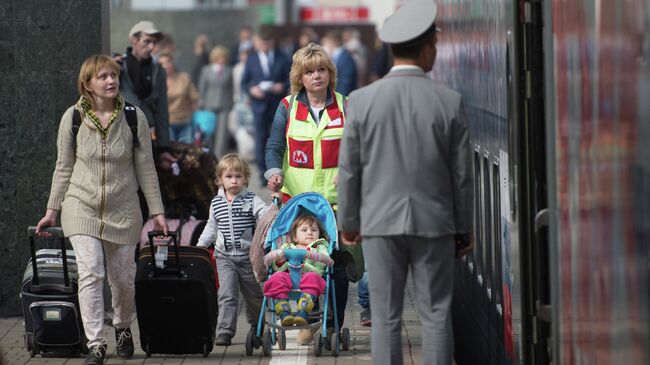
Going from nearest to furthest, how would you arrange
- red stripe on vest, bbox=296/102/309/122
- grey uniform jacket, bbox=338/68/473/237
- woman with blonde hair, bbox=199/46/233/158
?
grey uniform jacket, bbox=338/68/473/237, red stripe on vest, bbox=296/102/309/122, woman with blonde hair, bbox=199/46/233/158

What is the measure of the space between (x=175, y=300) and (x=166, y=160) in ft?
8.99

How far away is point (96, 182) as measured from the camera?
8.41 m

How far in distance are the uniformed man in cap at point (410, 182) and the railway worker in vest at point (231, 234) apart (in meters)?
2.64

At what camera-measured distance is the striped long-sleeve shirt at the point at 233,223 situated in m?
8.93

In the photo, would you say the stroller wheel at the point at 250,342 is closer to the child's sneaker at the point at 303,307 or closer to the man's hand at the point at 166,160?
the child's sneaker at the point at 303,307

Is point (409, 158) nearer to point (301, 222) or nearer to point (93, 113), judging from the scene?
point (301, 222)

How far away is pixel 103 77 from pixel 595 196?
4413mm

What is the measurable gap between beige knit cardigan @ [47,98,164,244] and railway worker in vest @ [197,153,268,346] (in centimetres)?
61

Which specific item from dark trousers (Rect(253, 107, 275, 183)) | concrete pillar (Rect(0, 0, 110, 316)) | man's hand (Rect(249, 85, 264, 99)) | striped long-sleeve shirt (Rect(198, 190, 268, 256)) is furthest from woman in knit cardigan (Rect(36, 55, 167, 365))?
man's hand (Rect(249, 85, 264, 99))

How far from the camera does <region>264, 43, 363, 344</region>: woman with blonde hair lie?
8.93 m

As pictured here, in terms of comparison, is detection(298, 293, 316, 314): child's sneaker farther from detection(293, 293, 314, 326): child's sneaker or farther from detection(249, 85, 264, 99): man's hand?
detection(249, 85, 264, 99): man's hand

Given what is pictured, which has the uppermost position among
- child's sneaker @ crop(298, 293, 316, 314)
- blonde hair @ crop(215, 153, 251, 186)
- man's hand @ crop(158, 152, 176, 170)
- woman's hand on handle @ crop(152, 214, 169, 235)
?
man's hand @ crop(158, 152, 176, 170)

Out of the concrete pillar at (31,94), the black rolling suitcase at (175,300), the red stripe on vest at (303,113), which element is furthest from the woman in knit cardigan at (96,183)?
the concrete pillar at (31,94)

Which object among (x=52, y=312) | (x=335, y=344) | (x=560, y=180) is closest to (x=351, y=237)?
(x=560, y=180)
